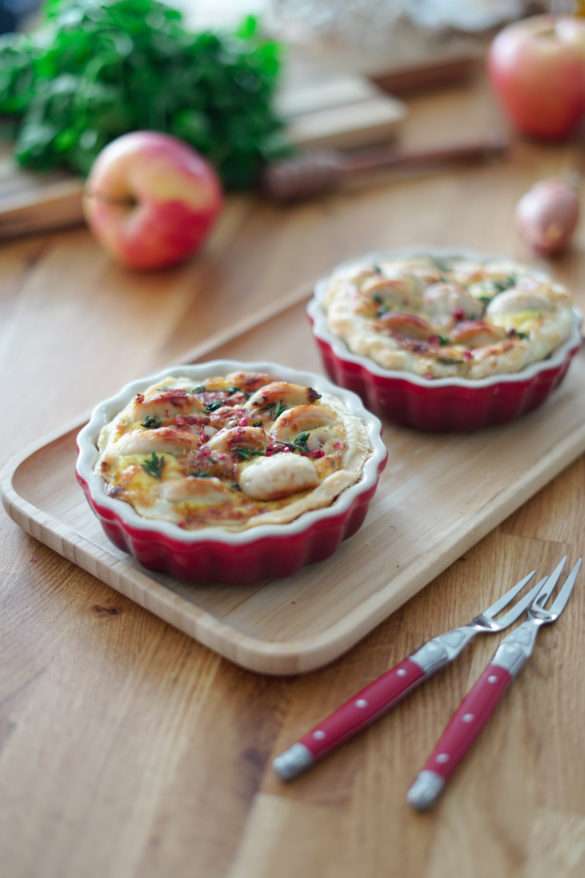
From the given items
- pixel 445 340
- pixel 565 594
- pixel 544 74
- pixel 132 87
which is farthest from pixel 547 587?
pixel 544 74

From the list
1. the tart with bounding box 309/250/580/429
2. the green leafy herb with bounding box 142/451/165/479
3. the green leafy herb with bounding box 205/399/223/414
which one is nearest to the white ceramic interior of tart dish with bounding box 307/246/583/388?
the tart with bounding box 309/250/580/429

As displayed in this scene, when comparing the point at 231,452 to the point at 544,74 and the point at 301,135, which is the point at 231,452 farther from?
the point at 544,74

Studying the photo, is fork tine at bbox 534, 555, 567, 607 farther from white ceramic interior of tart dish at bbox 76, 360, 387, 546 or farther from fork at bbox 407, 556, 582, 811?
white ceramic interior of tart dish at bbox 76, 360, 387, 546

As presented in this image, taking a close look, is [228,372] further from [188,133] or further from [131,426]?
[188,133]

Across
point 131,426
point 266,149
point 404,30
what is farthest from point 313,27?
point 131,426

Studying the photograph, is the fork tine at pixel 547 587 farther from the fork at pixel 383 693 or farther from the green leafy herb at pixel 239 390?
the green leafy herb at pixel 239 390

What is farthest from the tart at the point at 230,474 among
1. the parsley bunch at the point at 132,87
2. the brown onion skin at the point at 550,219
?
the parsley bunch at the point at 132,87
